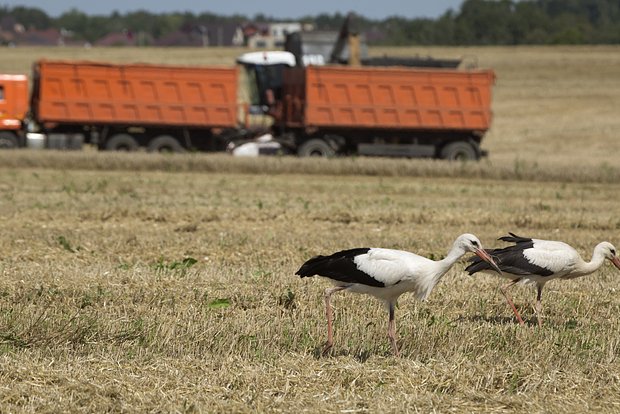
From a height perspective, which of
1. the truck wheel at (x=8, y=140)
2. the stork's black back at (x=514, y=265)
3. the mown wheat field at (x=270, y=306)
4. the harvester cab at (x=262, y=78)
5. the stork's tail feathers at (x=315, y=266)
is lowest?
the truck wheel at (x=8, y=140)

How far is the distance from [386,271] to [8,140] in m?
23.9

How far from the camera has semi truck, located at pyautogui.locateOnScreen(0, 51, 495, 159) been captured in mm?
30375

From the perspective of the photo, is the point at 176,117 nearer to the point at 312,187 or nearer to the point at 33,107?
the point at 33,107

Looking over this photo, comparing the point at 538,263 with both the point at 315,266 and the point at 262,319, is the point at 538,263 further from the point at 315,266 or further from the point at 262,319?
the point at 262,319

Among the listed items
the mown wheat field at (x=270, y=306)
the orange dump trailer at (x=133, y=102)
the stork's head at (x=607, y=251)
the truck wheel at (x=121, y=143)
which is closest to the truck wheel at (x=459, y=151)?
the orange dump trailer at (x=133, y=102)

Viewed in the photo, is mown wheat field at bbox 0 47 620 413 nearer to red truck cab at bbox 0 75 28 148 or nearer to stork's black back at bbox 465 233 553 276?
stork's black back at bbox 465 233 553 276

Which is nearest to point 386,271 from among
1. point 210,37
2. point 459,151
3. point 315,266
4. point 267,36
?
point 315,266

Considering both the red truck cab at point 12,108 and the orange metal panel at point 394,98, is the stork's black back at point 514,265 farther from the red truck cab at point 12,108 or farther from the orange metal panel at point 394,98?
the red truck cab at point 12,108

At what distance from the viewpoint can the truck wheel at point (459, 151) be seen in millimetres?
31094

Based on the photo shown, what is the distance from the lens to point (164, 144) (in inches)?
1225

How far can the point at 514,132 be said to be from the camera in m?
40.7

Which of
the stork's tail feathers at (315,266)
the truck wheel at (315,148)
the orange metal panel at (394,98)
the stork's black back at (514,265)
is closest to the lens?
the stork's tail feathers at (315,266)

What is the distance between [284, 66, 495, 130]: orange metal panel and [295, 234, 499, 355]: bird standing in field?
70.7 ft

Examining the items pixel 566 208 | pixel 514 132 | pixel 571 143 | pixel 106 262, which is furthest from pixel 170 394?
pixel 514 132
